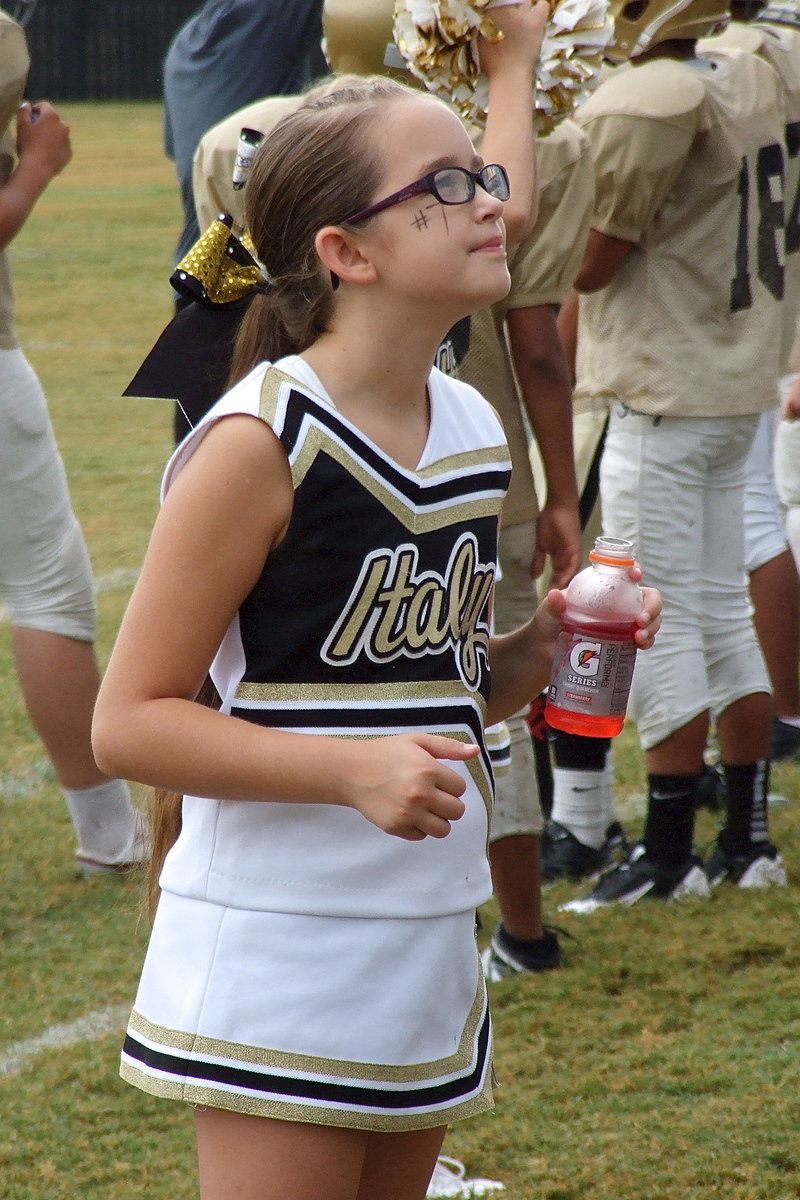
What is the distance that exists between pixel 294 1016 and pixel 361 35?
226 centimetres

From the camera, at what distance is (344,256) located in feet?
5.27

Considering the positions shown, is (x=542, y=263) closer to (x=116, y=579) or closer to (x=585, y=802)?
(x=585, y=802)

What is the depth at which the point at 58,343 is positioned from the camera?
475 inches

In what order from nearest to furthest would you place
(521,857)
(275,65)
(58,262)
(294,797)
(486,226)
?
(294,797)
(486,226)
(521,857)
(275,65)
(58,262)

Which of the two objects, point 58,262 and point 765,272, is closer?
point 765,272

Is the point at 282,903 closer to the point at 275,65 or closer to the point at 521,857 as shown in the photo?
the point at 521,857

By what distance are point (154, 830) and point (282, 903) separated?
37 cm

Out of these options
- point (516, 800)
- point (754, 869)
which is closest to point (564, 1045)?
point (516, 800)

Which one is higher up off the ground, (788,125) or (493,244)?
(493,244)

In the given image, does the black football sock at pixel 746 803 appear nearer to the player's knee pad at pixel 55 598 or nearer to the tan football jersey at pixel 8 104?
the player's knee pad at pixel 55 598

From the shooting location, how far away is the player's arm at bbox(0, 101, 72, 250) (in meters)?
3.60

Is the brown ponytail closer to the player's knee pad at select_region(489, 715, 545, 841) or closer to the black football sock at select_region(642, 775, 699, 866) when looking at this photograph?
the player's knee pad at select_region(489, 715, 545, 841)

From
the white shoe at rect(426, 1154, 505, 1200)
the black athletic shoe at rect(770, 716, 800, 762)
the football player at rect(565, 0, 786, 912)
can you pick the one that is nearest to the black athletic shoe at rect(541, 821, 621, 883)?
the football player at rect(565, 0, 786, 912)

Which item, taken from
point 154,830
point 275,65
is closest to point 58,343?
point 275,65
